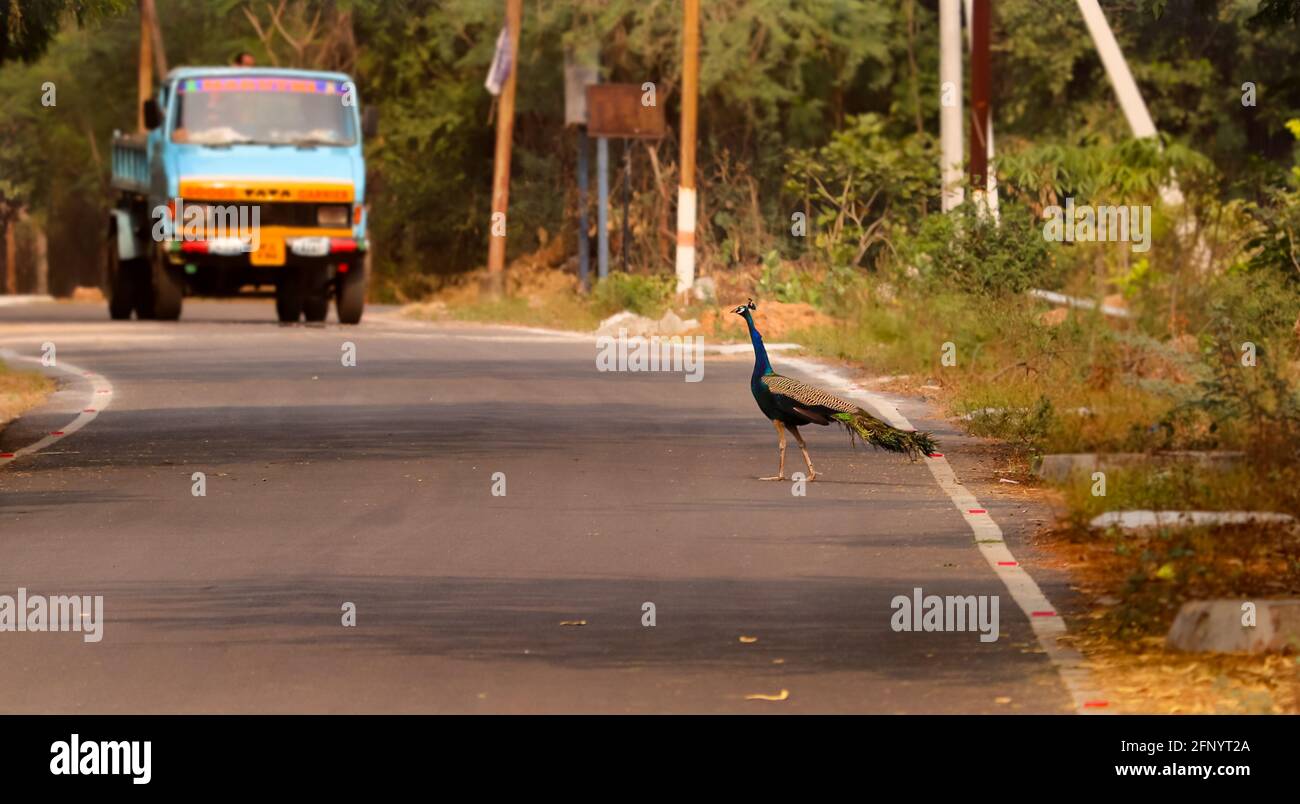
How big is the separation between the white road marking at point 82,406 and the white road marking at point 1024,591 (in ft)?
21.3

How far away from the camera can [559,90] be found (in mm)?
53281

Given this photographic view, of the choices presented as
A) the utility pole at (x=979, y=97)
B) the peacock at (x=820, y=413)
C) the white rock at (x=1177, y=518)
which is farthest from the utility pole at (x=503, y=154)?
the white rock at (x=1177, y=518)

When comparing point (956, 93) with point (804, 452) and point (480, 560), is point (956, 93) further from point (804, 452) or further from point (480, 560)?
point (480, 560)

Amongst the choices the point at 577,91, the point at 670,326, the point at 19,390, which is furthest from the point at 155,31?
the point at 19,390

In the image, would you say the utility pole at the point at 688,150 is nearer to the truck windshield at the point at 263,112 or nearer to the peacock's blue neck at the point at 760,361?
the truck windshield at the point at 263,112

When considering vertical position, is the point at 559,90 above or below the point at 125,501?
above

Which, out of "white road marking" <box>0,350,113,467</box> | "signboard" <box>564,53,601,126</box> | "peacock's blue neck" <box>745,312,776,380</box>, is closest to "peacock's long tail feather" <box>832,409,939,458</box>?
"peacock's blue neck" <box>745,312,776,380</box>

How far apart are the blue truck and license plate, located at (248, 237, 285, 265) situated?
0.01 meters

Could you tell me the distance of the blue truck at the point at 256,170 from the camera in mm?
36594

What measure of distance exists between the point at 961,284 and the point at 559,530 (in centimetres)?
1536

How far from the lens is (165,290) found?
39.8m

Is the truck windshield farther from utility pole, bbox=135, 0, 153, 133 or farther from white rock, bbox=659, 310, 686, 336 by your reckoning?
utility pole, bbox=135, 0, 153, 133
